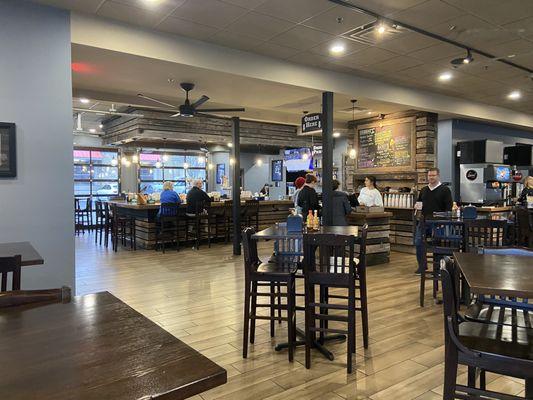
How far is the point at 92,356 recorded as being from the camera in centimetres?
121

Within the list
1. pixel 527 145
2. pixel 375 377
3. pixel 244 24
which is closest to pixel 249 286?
pixel 375 377

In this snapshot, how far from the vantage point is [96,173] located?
44.6 ft

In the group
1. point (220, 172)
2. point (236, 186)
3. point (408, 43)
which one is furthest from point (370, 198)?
point (220, 172)

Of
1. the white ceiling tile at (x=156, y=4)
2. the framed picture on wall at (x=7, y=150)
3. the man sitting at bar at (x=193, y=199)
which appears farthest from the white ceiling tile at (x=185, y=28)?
the man sitting at bar at (x=193, y=199)

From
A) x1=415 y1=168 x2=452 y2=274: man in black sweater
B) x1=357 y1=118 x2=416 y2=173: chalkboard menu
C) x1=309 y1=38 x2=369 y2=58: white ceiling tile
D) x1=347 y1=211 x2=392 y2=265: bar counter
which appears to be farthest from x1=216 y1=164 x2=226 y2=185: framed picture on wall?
x1=415 y1=168 x2=452 y2=274: man in black sweater

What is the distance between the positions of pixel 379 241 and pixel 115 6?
529cm

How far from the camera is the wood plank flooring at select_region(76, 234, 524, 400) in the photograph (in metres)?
2.76

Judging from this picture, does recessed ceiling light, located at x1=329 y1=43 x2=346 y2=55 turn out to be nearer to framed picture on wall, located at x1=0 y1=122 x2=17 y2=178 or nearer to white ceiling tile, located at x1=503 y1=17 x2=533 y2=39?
white ceiling tile, located at x1=503 y1=17 x2=533 y2=39

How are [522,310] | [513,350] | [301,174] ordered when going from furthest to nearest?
[301,174], [522,310], [513,350]

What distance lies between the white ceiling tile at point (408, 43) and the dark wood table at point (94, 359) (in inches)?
184

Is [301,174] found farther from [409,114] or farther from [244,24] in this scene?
[244,24]

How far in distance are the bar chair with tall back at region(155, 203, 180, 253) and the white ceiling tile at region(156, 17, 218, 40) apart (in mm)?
4198

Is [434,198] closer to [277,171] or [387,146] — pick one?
[387,146]

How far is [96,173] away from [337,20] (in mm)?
11353
